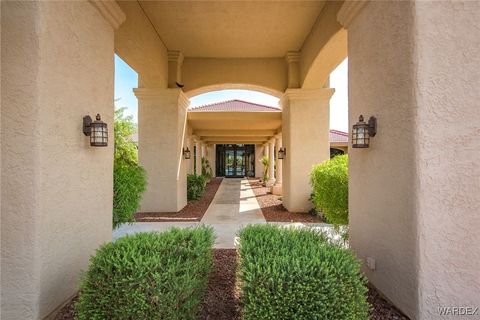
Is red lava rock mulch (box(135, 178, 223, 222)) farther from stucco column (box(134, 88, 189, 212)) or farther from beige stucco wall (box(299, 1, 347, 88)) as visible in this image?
beige stucco wall (box(299, 1, 347, 88))

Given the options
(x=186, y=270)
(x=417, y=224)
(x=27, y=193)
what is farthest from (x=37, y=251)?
(x=417, y=224)

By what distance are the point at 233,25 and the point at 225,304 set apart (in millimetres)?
6715

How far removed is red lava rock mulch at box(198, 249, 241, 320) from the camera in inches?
120

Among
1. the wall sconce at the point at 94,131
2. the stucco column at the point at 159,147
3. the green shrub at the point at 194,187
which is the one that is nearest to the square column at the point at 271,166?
the green shrub at the point at 194,187

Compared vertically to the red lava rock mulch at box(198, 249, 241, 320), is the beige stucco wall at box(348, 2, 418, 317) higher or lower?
higher

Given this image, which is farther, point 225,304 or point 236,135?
point 236,135

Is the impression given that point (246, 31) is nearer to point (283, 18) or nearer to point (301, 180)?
point (283, 18)

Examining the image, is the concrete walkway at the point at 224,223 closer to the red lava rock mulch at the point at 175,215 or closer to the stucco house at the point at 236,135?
Answer: the red lava rock mulch at the point at 175,215

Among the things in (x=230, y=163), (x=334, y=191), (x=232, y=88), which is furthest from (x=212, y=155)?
(x=334, y=191)

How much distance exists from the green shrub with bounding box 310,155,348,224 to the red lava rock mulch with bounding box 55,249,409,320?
1.71 m

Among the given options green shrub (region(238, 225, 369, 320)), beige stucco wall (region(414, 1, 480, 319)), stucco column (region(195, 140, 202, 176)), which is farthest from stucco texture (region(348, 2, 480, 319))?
stucco column (region(195, 140, 202, 176))

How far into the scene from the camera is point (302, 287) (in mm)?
2328

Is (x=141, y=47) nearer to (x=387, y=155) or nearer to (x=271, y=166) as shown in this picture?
(x=387, y=155)

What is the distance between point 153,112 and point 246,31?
13.3 ft
